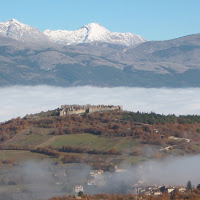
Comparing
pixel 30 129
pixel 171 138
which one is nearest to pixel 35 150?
pixel 30 129

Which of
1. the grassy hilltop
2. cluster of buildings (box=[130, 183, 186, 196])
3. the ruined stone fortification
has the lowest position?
cluster of buildings (box=[130, 183, 186, 196])

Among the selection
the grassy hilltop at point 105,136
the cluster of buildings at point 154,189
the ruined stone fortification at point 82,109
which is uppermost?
the ruined stone fortification at point 82,109

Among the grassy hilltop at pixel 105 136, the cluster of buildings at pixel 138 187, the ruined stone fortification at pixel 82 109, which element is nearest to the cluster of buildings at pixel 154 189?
the cluster of buildings at pixel 138 187

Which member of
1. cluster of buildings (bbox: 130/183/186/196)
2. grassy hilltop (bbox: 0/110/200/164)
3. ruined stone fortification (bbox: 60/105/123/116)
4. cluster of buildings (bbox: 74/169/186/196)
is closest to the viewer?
cluster of buildings (bbox: 130/183/186/196)

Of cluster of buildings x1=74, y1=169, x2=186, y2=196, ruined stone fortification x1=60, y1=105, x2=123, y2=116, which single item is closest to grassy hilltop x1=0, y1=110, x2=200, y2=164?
ruined stone fortification x1=60, y1=105, x2=123, y2=116

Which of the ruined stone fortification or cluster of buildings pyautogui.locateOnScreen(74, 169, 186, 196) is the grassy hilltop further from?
cluster of buildings pyautogui.locateOnScreen(74, 169, 186, 196)

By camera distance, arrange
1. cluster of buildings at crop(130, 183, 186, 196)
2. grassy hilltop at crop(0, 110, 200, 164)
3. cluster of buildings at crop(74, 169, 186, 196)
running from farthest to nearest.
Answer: grassy hilltop at crop(0, 110, 200, 164) → cluster of buildings at crop(74, 169, 186, 196) → cluster of buildings at crop(130, 183, 186, 196)

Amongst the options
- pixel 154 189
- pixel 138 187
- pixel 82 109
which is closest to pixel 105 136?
pixel 82 109

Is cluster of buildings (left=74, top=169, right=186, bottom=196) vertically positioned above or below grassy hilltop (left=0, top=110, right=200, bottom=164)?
below

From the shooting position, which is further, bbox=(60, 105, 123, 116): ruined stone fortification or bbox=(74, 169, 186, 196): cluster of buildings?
bbox=(60, 105, 123, 116): ruined stone fortification

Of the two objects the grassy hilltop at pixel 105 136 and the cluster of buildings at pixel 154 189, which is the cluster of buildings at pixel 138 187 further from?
the grassy hilltop at pixel 105 136

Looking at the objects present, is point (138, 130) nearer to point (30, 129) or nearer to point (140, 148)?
point (140, 148)
